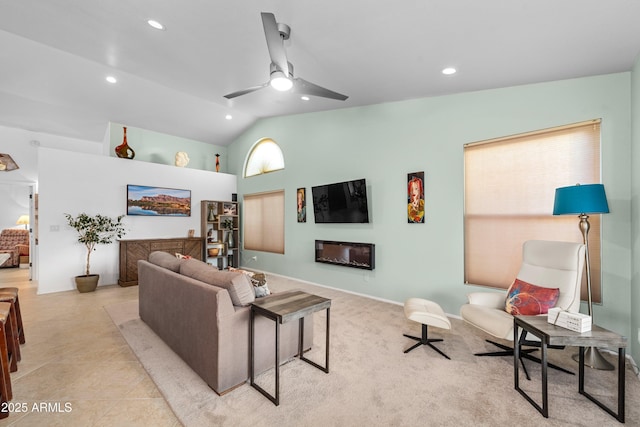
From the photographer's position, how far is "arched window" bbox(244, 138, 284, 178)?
6.33 m

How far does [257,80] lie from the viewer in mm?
3818

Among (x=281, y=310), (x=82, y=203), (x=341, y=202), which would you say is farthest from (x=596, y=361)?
(x=82, y=203)

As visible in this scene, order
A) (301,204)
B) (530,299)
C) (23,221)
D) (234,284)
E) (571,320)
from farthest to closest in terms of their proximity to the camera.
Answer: (23,221) → (301,204) → (530,299) → (234,284) → (571,320)

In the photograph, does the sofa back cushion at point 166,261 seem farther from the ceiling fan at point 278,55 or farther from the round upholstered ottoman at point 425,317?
the round upholstered ottoman at point 425,317

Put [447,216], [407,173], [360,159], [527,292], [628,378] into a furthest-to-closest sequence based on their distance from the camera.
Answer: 1. [360,159]
2. [407,173]
3. [447,216]
4. [527,292]
5. [628,378]

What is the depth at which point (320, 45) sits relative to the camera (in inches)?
109

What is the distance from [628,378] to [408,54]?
3.44 m

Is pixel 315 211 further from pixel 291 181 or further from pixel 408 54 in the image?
pixel 408 54

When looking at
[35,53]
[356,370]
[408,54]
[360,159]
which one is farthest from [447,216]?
[35,53]

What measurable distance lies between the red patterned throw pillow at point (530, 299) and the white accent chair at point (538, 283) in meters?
0.09

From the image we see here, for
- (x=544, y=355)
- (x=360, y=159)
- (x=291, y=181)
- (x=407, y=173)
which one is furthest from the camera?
(x=291, y=181)

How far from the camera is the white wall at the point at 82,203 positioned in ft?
15.7

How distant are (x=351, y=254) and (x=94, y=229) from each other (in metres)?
4.76

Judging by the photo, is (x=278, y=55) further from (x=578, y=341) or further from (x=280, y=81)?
(x=578, y=341)
